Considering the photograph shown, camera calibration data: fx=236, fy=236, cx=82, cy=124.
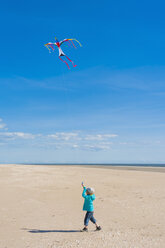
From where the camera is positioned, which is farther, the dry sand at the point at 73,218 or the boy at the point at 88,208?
the boy at the point at 88,208

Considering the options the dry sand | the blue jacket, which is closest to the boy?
the blue jacket

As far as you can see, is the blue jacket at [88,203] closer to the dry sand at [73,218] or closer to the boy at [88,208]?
the boy at [88,208]

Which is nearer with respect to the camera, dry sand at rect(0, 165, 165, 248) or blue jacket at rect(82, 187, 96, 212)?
dry sand at rect(0, 165, 165, 248)

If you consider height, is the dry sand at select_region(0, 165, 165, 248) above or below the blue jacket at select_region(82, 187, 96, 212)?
below

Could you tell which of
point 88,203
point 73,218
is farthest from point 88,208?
point 73,218

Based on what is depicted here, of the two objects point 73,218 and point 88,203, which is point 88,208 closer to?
point 88,203

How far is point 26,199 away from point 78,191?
4.94 metres

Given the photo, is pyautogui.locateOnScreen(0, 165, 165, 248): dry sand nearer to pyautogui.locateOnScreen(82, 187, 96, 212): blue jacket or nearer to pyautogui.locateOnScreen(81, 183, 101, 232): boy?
pyautogui.locateOnScreen(81, 183, 101, 232): boy

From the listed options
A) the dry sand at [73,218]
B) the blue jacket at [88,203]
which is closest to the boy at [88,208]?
the blue jacket at [88,203]

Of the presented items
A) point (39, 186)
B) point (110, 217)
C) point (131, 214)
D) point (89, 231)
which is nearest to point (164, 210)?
point (131, 214)

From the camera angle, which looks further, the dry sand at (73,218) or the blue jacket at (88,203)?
the blue jacket at (88,203)

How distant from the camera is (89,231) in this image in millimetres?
9672

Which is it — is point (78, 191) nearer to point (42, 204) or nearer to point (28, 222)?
point (42, 204)

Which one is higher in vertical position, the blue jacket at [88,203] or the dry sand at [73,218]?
the blue jacket at [88,203]
